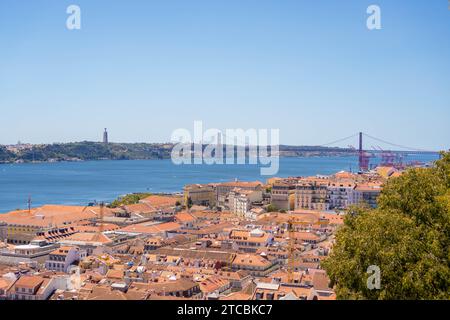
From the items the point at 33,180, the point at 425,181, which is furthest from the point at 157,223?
the point at 33,180

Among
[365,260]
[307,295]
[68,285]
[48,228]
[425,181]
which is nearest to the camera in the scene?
[365,260]

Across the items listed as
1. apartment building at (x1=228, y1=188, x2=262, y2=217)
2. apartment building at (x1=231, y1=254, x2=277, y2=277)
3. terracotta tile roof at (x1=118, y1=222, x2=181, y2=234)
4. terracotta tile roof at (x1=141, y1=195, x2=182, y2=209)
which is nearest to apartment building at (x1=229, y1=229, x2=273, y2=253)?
apartment building at (x1=231, y1=254, x2=277, y2=277)

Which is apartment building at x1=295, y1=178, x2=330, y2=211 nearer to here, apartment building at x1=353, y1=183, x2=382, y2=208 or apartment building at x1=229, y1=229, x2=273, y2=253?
apartment building at x1=353, y1=183, x2=382, y2=208

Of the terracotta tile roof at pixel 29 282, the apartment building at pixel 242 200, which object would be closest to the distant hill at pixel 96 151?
the apartment building at pixel 242 200
